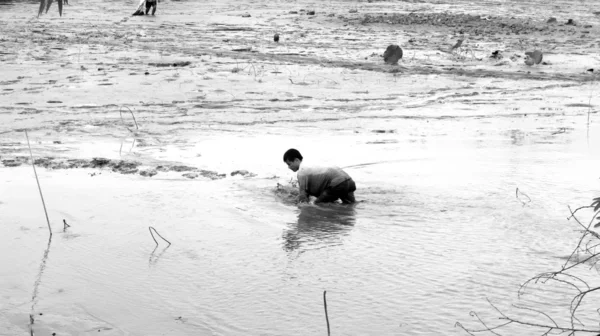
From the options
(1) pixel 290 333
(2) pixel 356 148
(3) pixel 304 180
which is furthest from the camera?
(2) pixel 356 148

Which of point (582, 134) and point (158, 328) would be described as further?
point (582, 134)

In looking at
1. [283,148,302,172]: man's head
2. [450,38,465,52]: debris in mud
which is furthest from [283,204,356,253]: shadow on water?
[450,38,465,52]: debris in mud

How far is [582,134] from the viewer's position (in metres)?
11.6

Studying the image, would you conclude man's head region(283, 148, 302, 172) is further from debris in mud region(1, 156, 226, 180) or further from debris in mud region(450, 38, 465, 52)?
debris in mud region(450, 38, 465, 52)

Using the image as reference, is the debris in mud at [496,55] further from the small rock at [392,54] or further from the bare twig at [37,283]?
the bare twig at [37,283]

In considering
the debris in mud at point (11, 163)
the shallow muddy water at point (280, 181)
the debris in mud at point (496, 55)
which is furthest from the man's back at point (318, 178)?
the debris in mud at point (496, 55)

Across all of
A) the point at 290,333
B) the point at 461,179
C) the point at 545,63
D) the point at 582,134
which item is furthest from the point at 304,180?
the point at 545,63

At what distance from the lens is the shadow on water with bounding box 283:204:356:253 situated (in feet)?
23.8

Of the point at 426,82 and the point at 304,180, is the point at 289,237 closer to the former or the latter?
the point at 304,180

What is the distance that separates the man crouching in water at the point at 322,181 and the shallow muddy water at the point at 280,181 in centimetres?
19

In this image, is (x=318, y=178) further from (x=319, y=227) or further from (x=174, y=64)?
(x=174, y=64)

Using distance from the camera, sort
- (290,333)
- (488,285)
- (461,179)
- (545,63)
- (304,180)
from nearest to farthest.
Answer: (290,333) → (488,285) → (304,180) → (461,179) → (545,63)

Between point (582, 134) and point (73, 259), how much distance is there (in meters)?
7.52

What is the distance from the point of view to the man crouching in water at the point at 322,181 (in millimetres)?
8227
